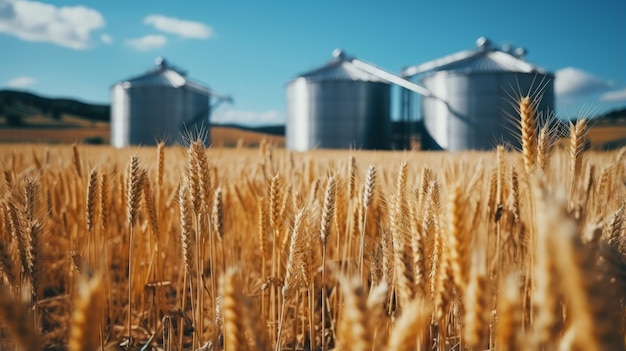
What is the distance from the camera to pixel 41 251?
144 cm

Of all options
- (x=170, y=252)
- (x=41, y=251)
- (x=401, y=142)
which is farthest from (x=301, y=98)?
(x=41, y=251)

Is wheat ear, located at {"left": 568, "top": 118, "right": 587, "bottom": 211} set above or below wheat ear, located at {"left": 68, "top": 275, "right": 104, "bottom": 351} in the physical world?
above

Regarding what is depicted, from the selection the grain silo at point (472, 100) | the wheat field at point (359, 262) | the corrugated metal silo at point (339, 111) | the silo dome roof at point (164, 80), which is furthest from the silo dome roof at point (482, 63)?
the wheat field at point (359, 262)

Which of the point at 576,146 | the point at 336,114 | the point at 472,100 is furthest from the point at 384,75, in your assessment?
the point at 576,146

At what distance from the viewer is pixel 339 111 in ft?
77.2

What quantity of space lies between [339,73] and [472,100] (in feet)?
22.8

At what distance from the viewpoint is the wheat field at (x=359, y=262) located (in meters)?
0.61

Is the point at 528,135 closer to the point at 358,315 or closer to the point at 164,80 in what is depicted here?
the point at 358,315

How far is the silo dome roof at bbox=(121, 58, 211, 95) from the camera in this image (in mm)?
27344

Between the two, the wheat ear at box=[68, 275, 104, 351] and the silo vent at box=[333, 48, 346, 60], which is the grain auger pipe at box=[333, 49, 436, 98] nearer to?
the silo vent at box=[333, 48, 346, 60]

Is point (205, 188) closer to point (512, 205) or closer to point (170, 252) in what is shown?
point (512, 205)

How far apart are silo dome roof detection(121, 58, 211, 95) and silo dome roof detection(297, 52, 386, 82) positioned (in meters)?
7.07

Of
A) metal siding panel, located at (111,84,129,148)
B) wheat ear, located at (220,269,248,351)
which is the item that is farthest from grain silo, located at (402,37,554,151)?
wheat ear, located at (220,269,248,351)

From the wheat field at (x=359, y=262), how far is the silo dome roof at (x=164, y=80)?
2463cm
